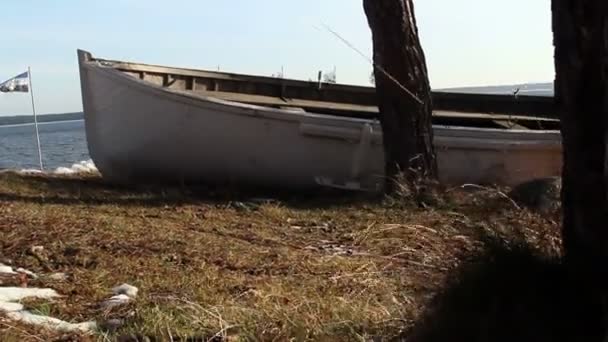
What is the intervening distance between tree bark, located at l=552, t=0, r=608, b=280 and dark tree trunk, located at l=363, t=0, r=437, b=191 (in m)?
4.79

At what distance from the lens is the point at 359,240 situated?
583 centimetres

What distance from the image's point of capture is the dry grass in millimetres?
3436

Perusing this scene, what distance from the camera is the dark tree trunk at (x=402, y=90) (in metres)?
7.73

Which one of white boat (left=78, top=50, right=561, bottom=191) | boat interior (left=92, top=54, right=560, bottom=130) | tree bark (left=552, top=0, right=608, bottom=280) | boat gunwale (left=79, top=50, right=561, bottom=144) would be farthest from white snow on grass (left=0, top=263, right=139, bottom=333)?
boat interior (left=92, top=54, right=560, bottom=130)

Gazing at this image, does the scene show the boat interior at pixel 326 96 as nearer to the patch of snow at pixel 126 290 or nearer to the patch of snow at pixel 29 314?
the patch of snow at pixel 126 290

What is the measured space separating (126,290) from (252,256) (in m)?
1.25

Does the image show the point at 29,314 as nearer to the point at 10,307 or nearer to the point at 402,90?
the point at 10,307

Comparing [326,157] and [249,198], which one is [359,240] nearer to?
[249,198]

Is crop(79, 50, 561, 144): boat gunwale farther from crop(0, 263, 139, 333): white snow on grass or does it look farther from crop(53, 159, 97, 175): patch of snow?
crop(0, 263, 139, 333): white snow on grass

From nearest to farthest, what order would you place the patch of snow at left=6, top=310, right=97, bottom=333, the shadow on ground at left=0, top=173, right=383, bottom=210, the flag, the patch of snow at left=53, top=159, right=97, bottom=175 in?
the patch of snow at left=6, top=310, right=97, bottom=333
the shadow on ground at left=0, top=173, right=383, bottom=210
the patch of snow at left=53, top=159, right=97, bottom=175
the flag

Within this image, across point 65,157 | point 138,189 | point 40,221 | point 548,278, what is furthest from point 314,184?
point 65,157

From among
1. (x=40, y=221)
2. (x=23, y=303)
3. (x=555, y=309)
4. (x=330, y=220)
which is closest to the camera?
(x=555, y=309)

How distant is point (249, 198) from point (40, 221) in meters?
2.98

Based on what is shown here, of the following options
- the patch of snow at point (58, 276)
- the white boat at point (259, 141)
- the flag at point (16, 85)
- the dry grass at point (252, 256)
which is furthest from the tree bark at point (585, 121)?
the flag at point (16, 85)
